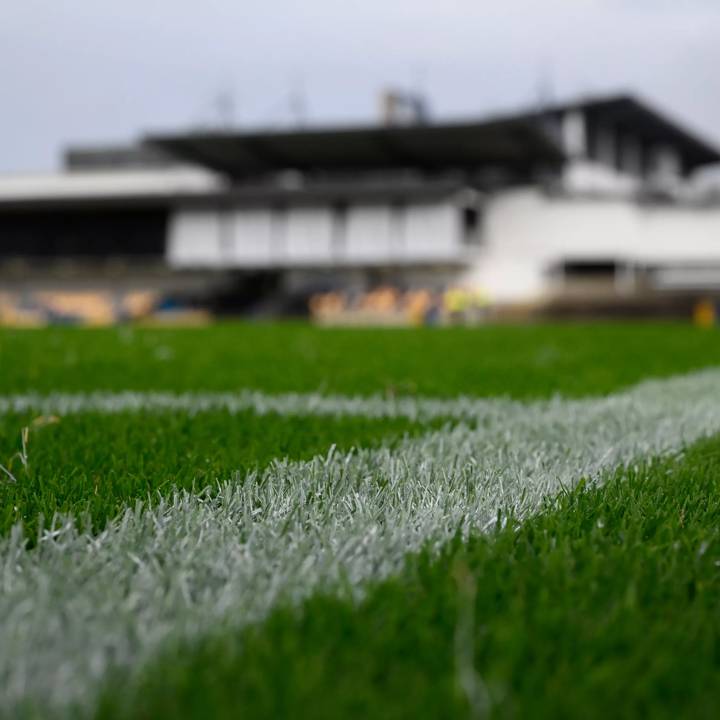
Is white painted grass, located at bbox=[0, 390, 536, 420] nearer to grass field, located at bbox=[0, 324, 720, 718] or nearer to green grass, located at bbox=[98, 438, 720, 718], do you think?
grass field, located at bbox=[0, 324, 720, 718]

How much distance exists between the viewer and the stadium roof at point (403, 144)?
96.8ft

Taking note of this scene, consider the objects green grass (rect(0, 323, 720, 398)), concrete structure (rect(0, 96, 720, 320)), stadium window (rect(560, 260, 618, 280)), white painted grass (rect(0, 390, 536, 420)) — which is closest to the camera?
white painted grass (rect(0, 390, 536, 420))

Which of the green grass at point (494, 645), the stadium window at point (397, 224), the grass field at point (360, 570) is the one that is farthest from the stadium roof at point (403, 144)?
the green grass at point (494, 645)

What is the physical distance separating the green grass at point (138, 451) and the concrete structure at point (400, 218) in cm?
2565

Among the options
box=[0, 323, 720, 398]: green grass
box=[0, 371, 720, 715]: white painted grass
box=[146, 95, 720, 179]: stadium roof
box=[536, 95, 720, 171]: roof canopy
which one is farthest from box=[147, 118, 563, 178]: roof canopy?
box=[0, 371, 720, 715]: white painted grass

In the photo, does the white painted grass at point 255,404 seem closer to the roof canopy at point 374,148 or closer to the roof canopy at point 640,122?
the roof canopy at point 374,148

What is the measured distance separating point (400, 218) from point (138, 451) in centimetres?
2979

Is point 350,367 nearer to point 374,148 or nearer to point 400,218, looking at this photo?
point 400,218

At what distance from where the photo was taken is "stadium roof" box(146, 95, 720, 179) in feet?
96.8

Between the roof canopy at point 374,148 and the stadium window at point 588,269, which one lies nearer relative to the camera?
the roof canopy at point 374,148

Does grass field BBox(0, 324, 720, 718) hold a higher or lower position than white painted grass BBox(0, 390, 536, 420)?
higher

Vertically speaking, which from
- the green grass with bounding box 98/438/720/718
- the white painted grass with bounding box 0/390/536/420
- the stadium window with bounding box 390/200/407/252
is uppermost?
the stadium window with bounding box 390/200/407/252

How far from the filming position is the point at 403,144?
3084cm

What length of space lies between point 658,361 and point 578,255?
2599cm
